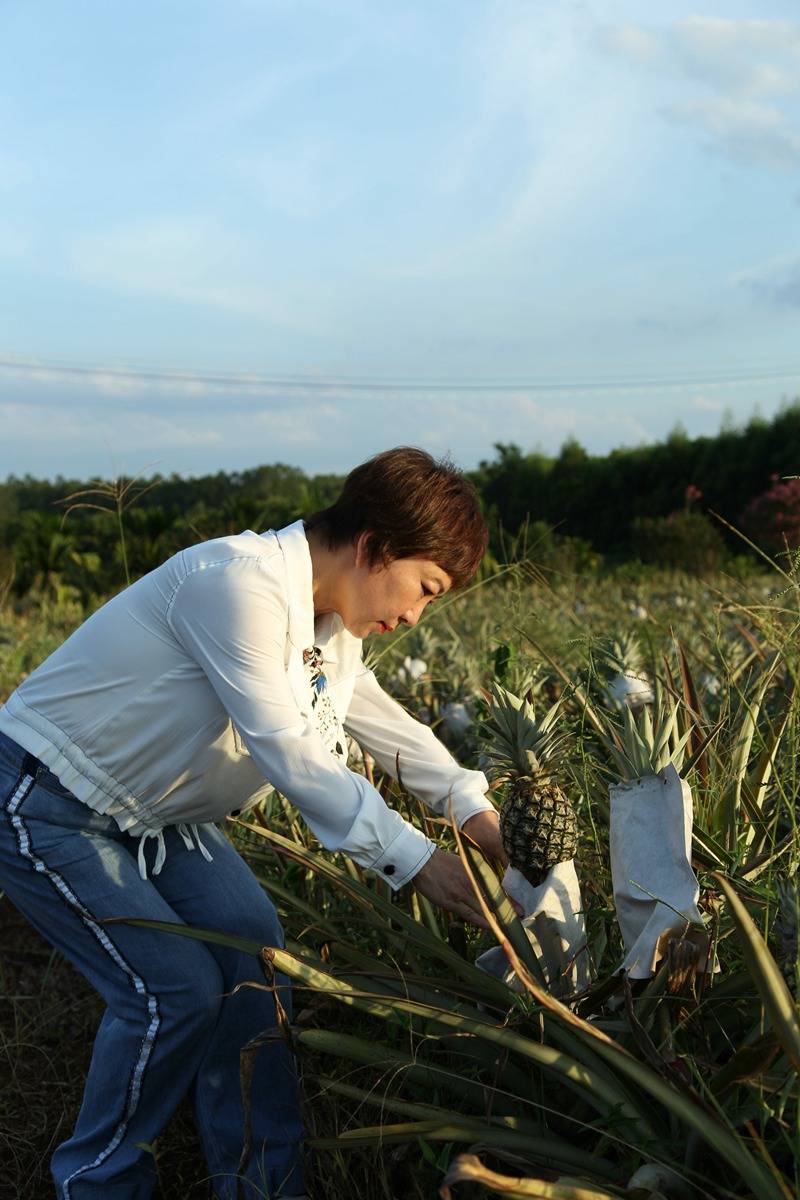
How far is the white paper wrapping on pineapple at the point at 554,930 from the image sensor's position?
5.75 feet

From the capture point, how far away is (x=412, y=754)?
92.2 inches

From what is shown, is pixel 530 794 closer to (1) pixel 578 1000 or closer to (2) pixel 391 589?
(1) pixel 578 1000

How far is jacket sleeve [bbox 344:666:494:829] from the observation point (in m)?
2.26

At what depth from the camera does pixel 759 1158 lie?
4.72ft

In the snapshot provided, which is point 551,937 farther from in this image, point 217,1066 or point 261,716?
point 217,1066

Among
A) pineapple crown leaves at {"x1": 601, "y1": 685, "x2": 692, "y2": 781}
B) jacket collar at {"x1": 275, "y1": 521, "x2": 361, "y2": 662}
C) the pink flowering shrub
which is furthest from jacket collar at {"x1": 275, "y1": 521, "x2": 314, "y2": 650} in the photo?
the pink flowering shrub

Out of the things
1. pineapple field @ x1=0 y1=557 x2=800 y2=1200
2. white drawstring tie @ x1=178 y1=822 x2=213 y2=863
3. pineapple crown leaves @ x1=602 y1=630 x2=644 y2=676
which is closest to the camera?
pineapple field @ x1=0 y1=557 x2=800 y2=1200

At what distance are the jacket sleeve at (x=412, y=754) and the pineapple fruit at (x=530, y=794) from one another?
15.7 inches

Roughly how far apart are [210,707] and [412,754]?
492 mm

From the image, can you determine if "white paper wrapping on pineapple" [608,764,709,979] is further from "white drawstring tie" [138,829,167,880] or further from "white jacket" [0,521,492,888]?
"white drawstring tie" [138,829,167,880]

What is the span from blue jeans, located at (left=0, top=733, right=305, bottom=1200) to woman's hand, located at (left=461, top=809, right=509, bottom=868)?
17.4 inches

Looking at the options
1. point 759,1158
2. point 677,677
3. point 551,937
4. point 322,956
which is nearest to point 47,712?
point 322,956

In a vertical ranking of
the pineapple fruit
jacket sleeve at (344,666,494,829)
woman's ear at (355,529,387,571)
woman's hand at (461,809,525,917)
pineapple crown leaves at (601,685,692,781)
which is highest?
woman's ear at (355,529,387,571)

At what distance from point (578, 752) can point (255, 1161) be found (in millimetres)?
1025
